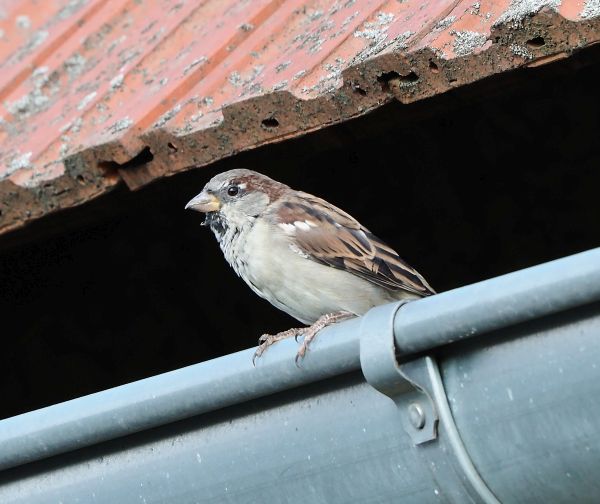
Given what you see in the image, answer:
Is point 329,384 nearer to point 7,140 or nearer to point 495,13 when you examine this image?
point 495,13

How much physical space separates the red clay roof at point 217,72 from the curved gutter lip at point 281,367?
563mm

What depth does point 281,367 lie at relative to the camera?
2080 mm

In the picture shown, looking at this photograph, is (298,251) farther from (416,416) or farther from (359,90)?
(416,416)

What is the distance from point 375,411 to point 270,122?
772 millimetres

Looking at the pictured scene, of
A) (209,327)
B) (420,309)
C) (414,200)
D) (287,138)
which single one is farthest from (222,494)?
(209,327)

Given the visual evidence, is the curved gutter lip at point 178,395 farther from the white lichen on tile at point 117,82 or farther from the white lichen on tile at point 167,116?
the white lichen on tile at point 117,82

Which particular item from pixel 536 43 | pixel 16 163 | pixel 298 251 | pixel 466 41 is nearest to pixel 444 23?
pixel 466 41

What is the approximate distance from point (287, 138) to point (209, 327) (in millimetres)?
1610

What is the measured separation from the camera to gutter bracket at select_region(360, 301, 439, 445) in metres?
1.91

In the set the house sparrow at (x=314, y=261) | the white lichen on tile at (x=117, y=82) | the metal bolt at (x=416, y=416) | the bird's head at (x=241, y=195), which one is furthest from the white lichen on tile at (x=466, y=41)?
the white lichen on tile at (x=117, y=82)

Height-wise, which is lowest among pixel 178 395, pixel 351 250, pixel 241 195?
pixel 351 250

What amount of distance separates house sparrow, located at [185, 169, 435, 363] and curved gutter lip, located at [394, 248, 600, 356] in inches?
57.8

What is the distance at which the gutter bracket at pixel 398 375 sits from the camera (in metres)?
1.91

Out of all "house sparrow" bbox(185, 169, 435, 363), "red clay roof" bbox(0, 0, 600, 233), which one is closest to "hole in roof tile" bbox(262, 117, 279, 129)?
"red clay roof" bbox(0, 0, 600, 233)
